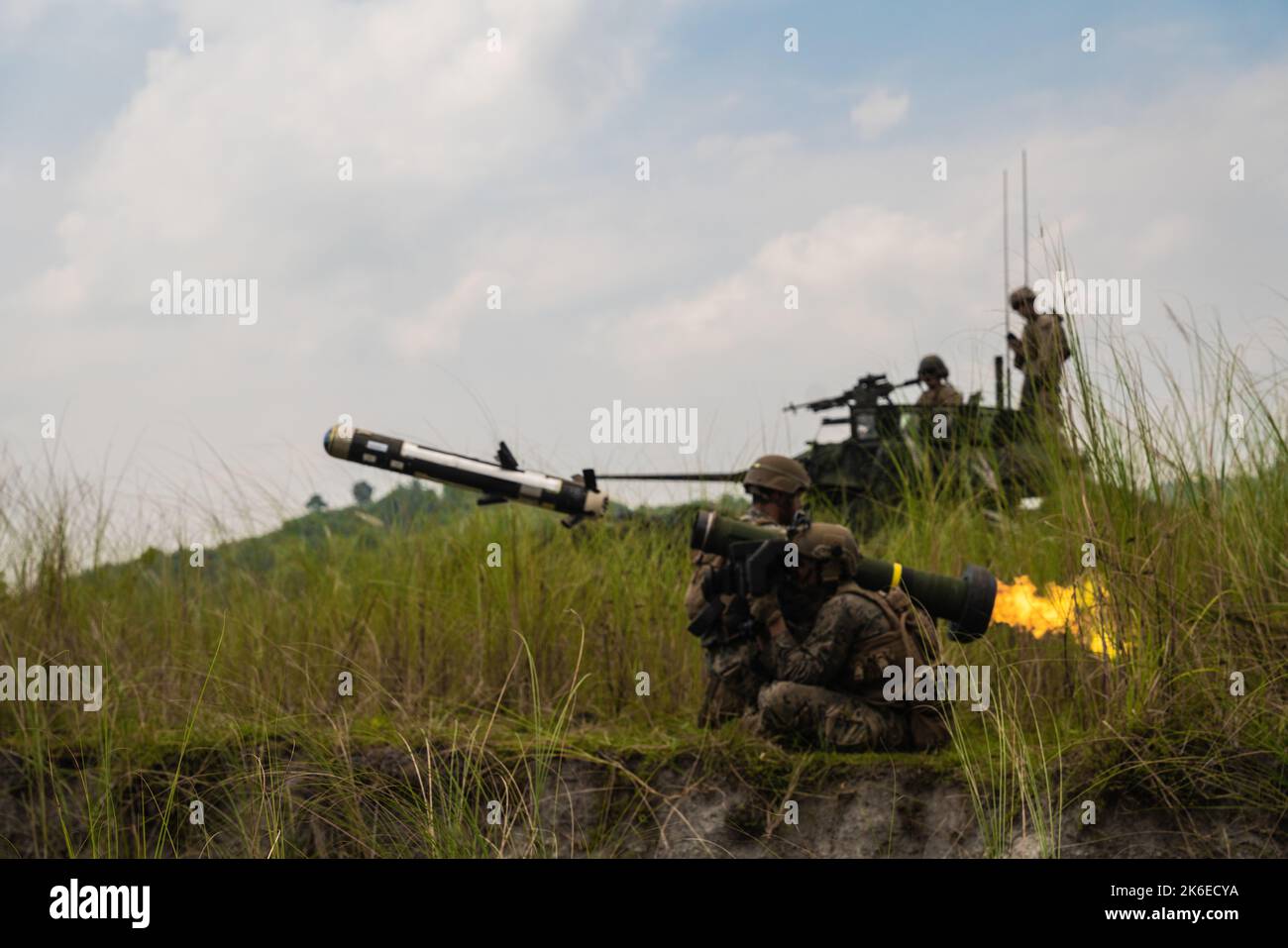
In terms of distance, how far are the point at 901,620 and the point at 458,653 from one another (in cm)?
315

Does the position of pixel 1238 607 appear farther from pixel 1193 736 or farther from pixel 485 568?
pixel 485 568

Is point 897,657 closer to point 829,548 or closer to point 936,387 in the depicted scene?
point 829,548

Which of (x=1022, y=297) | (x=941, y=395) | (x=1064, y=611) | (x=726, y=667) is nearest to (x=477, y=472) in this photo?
(x=726, y=667)

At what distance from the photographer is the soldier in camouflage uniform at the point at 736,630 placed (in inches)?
239

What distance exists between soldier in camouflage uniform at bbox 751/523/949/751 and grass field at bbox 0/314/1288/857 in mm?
210

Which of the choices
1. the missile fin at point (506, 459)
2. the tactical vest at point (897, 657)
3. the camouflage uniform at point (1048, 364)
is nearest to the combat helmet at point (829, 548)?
the tactical vest at point (897, 657)

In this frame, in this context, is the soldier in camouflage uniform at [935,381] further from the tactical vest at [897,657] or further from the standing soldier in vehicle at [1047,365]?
the tactical vest at [897,657]

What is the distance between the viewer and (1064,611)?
5863mm

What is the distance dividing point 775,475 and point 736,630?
0.79m

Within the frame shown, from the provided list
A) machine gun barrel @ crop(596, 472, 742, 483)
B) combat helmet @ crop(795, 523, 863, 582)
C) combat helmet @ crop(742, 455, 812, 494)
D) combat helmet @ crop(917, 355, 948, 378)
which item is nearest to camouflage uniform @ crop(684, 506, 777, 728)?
combat helmet @ crop(742, 455, 812, 494)

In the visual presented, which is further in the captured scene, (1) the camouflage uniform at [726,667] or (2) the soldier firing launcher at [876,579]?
(1) the camouflage uniform at [726,667]

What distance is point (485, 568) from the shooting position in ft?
26.9

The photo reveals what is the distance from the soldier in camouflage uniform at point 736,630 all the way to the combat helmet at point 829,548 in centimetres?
38
